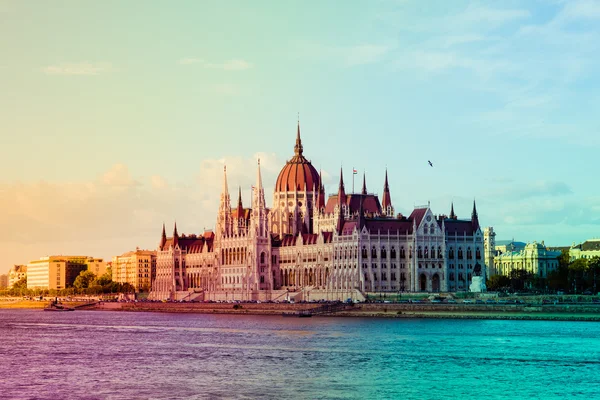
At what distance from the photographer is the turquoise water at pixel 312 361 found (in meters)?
77.2

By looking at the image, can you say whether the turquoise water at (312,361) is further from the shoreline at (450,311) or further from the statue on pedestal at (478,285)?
the statue on pedestal at (478,285)

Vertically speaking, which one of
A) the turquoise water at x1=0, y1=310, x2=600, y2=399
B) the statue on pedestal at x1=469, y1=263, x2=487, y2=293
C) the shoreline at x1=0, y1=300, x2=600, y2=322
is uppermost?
the statue on pedestal at x1=469, y1=263, x2=487, y2=293

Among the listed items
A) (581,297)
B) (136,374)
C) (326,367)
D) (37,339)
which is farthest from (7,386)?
(581,297)

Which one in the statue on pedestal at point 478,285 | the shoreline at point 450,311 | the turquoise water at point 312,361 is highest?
the statue on pedestal at point 478,285

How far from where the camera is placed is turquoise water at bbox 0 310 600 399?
77.2 m

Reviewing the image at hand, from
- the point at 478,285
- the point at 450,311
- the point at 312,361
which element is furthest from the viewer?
the point at 478,285

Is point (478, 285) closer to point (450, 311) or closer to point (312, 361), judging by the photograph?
point (450, 311)

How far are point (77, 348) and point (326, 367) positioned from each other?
1326 inches

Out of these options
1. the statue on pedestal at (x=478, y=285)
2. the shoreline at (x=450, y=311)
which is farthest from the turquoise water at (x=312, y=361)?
the statue on pedestal at (x=478, y=285)

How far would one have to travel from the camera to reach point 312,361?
312ft

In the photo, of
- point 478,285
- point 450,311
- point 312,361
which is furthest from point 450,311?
point 312,361

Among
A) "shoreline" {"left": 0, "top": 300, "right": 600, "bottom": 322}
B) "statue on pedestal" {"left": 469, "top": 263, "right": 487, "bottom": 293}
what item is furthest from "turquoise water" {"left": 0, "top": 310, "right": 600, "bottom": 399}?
"statue on pedestal" {"left": 469, "top": 263, "right": 487, "bottom": 293}

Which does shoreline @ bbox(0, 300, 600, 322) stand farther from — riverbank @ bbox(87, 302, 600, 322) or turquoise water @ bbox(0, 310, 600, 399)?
turquoise water @ bbox(0, 310, 600, 399)

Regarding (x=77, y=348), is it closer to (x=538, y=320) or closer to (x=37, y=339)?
(x=37, y=339)
